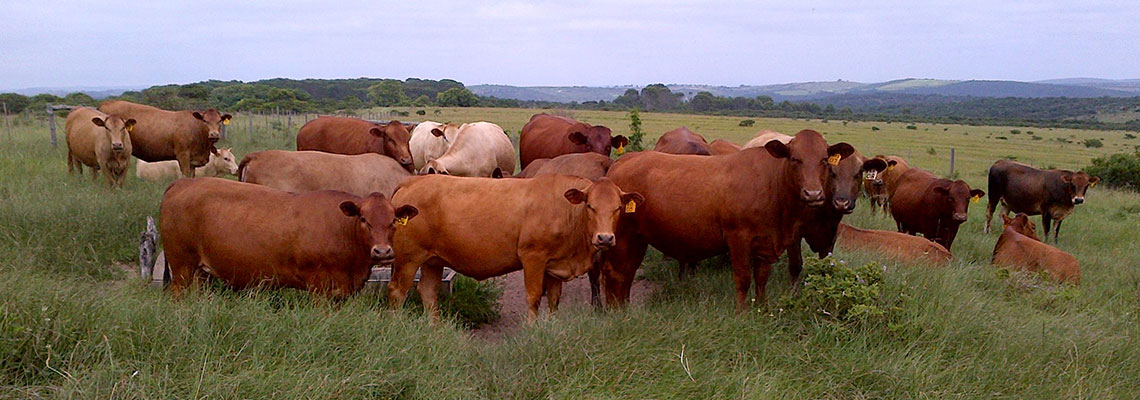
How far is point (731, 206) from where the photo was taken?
249 inches

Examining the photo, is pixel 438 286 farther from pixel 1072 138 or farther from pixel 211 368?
pixel 1072 138

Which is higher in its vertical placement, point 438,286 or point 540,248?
point 540,248

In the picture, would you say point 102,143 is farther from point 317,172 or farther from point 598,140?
point 598,140

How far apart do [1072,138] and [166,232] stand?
6628cm

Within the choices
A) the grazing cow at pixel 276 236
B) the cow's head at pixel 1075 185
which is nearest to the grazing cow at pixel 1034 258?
the cow's head at pixel 1075 185

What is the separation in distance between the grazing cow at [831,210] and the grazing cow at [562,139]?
415 centimetres

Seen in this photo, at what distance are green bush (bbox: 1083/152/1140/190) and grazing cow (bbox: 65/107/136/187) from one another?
26.7 meters

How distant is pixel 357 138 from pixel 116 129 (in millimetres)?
3338

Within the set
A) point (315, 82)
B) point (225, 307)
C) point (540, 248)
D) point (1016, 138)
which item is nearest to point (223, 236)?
point (225, 307)

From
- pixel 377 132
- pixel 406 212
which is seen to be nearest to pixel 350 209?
pixel 406 212

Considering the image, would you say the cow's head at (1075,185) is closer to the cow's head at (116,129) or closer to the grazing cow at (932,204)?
the grazing cow at (932,204)

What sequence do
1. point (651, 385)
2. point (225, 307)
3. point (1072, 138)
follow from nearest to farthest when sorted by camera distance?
point (651, 385) → point (225, 307) → point (1072, 138)

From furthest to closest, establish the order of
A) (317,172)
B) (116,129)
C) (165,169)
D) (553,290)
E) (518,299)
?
1. (165,169)
2. (116,129)
3. (317,172)
4. (518,299)
5. (553,290)

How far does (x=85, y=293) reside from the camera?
4789 mm
